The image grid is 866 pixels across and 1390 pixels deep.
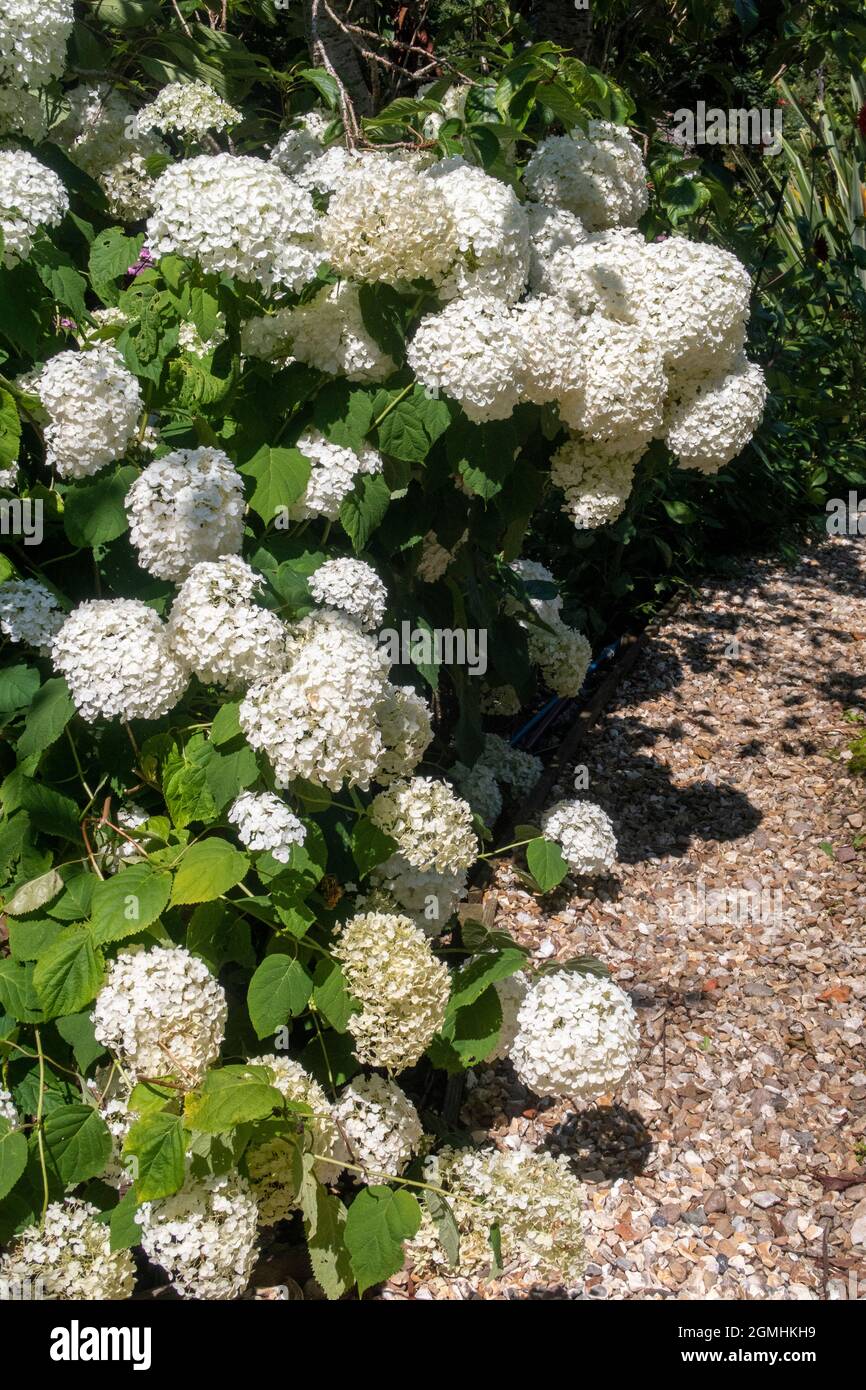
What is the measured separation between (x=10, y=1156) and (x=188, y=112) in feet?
6.81

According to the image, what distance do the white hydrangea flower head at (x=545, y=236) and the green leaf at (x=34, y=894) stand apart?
1.59 m

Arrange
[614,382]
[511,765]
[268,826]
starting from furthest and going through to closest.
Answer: [511,765] → [614,382] → [268,826]

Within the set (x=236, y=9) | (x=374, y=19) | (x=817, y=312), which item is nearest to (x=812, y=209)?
(x=817, y=312)

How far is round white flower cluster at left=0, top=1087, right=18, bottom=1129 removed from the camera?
2.05 metres

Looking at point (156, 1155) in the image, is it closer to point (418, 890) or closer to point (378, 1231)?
point (378, 1231)

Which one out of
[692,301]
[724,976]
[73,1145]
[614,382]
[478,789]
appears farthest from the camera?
[478,789]

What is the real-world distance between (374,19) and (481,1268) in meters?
4.23

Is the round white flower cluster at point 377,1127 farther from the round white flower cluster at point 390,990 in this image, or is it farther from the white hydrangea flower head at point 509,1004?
the white hydrangea flower head at point 509,1004

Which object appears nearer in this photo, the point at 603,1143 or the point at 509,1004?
the point at 509,1004

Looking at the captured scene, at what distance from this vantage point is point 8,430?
6.87 ft

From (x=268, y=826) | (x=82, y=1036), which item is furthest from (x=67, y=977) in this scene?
(x=268, y=826)

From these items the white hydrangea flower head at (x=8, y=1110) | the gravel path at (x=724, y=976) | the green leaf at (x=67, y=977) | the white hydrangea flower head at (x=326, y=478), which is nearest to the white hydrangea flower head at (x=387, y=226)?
the white hydrangea flower head at (x=326, y=478)

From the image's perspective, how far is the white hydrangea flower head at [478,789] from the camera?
3.53 meters

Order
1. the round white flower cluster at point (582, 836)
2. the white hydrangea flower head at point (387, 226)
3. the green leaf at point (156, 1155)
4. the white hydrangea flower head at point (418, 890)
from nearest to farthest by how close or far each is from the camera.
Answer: the green leaf at point (156, 1155)
the white hydrangea flower head at point (387, 226)
the white hydrangea flower head at point (418, 890)
the round white flower cluster at point (582, 836)
